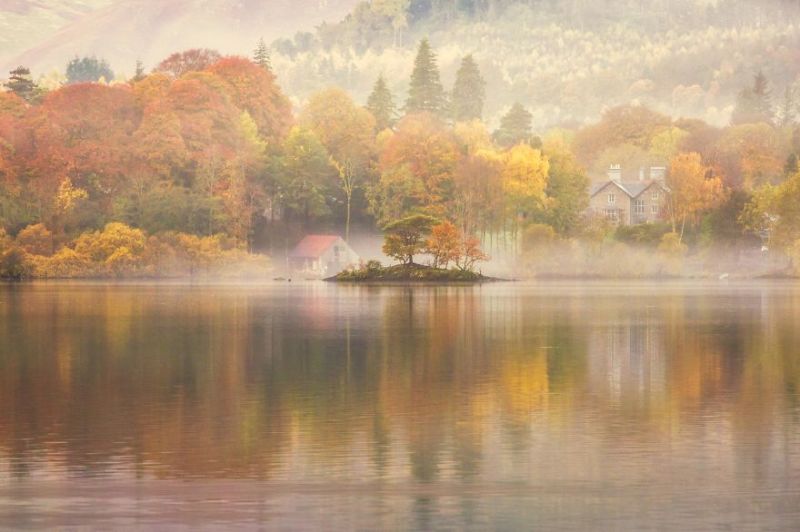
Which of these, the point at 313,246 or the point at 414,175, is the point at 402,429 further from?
the point at 414,175

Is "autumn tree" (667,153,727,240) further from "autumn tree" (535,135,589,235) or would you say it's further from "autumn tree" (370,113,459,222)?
"autumn tree" (370,113,459,222)

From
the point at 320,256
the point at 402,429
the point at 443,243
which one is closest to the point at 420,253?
the point at 443,243

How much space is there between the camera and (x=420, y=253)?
121750mm

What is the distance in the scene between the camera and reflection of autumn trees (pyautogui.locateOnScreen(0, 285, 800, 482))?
21.2 m

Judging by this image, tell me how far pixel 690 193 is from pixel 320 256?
43210 mm

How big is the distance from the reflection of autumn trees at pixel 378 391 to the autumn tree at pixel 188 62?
114259 millimetres

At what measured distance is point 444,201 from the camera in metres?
148

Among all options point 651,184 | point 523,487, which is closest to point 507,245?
point 651,184

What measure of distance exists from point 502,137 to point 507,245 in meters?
38.3

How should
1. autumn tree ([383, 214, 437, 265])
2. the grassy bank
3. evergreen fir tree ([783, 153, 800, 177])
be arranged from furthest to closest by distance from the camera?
evergreen fir tree ([783, 153, 800, 177]) < the grassy bank < autumn tree ([383, 214, 437, 265])

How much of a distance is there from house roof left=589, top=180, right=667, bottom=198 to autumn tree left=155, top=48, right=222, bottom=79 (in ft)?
171

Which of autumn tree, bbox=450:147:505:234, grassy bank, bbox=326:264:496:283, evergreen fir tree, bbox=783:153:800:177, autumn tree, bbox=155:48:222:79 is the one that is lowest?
grassy bank, bbox=326:264:496:283

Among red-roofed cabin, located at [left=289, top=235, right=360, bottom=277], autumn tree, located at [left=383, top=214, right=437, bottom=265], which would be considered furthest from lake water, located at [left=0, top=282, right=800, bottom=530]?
red-roofed cabin, located at [left=289, top=235, right=360, bottom=277]

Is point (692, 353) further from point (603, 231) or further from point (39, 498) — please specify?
point (603, 231)
